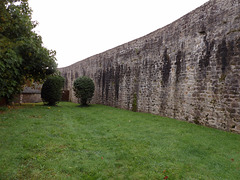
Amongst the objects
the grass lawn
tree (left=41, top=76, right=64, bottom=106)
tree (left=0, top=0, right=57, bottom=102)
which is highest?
tree (left=0, top=0, right=57, bottom=102)

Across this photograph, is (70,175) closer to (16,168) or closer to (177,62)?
(16,168)

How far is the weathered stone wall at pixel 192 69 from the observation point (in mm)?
5855

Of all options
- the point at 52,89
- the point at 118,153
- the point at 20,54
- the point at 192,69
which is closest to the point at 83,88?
the point at 52,89

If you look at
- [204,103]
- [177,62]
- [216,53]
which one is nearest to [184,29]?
[177,62]

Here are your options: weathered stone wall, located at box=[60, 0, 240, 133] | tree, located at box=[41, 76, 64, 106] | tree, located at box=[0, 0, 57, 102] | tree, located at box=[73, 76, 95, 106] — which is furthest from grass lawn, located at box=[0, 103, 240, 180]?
tree, located at box=[73, 76, 95, 106]

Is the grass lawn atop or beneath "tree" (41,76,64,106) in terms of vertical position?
beneath

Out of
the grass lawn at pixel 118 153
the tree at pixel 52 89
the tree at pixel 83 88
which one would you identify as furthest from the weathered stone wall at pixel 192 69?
the tree at pixel 52 89

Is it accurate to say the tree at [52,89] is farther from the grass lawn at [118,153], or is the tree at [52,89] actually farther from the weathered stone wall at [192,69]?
the grass lawn at [118,153]

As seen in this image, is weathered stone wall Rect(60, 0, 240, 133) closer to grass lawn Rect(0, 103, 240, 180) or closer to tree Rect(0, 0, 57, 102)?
grass lawn Rect(0, 103, 240, 180)

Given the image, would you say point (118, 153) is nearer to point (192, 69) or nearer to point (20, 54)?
→ point (192, 69)

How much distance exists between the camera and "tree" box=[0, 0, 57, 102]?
8.44m

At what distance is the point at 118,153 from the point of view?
433 cm

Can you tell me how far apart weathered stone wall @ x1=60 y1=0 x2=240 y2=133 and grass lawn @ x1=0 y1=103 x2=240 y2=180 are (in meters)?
1.06

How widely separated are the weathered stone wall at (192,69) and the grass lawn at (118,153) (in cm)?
106
